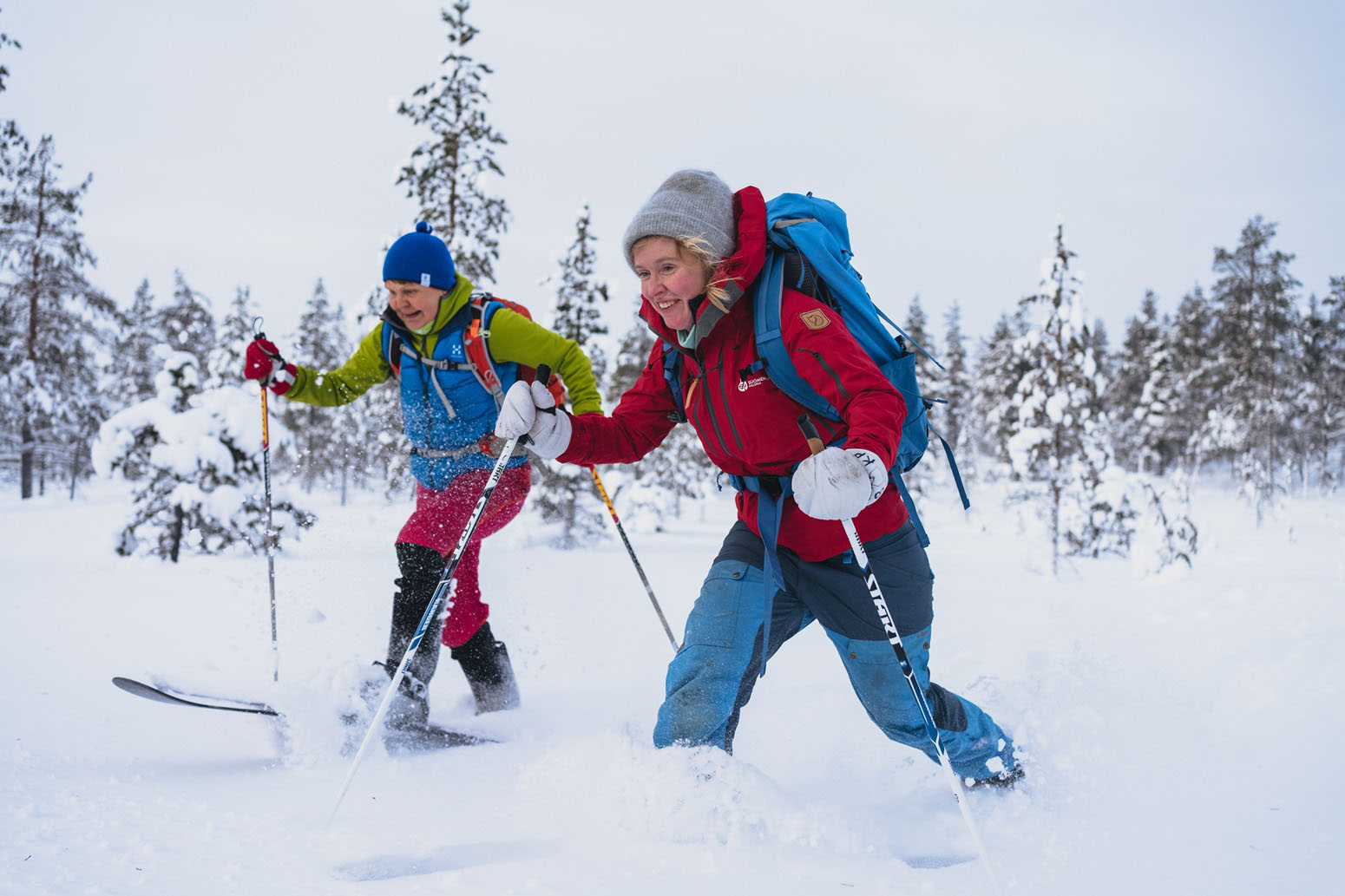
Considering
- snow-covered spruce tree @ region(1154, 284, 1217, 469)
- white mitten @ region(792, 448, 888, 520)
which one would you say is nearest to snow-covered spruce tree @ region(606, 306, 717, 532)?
white mitten @ region(792, 448, 888, 520)

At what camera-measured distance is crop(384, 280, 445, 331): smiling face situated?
4035 millimetres

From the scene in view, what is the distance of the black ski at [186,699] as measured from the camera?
3.32 m

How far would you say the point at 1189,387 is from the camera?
41188 mm

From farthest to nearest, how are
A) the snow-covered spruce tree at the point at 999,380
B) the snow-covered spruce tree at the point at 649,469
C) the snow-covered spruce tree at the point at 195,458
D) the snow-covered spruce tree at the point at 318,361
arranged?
the snow-covered spruce tree at the point at 999,380
the snow-covered spruce tree at the point at 318,361
the snow-covered spruce tree at the point at 649,469
the snow-covered spruce tree at the point at 195,458

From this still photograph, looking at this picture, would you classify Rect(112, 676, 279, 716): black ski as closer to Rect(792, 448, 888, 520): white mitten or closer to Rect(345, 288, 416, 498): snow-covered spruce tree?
Rect(345, 288, 416, 498): snow-covered spruce tree

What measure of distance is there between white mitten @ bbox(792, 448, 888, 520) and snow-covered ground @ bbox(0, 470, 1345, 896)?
1035 mm

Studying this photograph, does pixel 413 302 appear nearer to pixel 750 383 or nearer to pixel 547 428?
pixel 547 428

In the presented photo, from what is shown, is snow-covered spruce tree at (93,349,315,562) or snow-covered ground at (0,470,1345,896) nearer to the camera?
snow-covered ground at (0,470,1345,896)

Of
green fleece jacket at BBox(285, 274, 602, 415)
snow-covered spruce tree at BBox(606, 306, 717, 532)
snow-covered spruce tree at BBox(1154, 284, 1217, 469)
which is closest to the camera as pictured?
green fleece jacket at BBox(285, 274, 602, 415)

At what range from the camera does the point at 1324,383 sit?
126 feet

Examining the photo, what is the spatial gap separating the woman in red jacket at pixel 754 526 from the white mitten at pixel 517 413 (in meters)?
0.60

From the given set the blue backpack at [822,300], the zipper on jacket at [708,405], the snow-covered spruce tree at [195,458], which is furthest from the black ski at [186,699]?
the snow-covered spruce tree at [195,458]

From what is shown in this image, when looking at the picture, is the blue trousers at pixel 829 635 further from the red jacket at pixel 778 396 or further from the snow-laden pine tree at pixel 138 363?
the snow-laden pine tree at pixel 138 363

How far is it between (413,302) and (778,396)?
2.10 m
